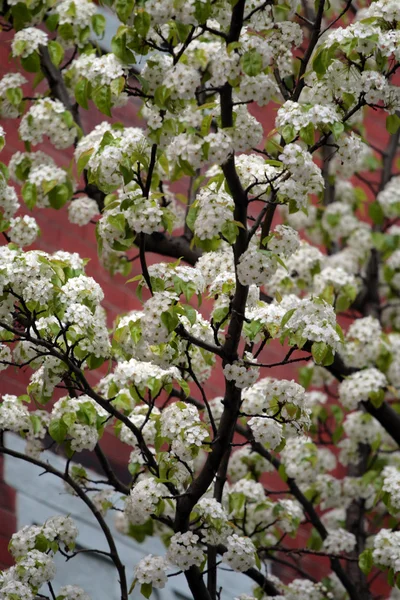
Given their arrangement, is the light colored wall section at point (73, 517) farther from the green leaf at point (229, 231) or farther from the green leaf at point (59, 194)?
the green leaf at point (229, 231)

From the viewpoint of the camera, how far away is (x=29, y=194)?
3932 mm

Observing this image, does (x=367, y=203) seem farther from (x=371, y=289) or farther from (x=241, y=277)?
(x=241, y=277)

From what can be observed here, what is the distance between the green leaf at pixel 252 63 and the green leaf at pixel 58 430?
3.94 ft

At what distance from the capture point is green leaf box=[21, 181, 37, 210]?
392cm

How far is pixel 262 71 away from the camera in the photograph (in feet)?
9.45

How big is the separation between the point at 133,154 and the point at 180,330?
0.50 meters

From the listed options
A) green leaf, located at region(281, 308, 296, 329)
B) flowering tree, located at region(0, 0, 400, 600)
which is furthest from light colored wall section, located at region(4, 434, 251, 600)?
green leaf, located at region(281, 308, 296, 329)

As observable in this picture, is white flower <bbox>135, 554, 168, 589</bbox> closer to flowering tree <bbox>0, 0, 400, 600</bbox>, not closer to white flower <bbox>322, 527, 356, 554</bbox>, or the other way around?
flowering tree <bbox>0, 0, 400, 600</bbox>

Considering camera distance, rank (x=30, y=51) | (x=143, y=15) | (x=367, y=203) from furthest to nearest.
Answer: (x=367, y=203) < (x=30, y=51) < (x=143, y=15)

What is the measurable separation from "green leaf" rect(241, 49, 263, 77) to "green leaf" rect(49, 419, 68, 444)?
47.3 inches

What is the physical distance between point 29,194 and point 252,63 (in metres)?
1.50

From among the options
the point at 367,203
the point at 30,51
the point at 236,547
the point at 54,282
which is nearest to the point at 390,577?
the point at 236,547

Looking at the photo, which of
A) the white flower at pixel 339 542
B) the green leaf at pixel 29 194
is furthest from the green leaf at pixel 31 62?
the white flower at pixel 339 542

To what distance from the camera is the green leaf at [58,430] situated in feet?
10.4
